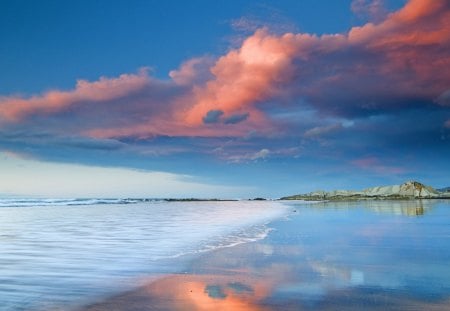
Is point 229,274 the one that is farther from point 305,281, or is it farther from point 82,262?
point 82,262

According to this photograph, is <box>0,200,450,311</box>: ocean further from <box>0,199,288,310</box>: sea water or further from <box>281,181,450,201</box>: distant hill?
<box>281,181,450,201</box>: distant hill

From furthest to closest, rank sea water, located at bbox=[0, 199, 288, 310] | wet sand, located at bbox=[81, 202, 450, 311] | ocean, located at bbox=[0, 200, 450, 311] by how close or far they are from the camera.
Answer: sea water, located at bbox=[0, 199, 288, 310], ocean, located at bbox=[0, 200, 450, 311], wet sand, located at bbox=[81, 202, 450, 311]

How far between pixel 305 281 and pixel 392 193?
13162 cm

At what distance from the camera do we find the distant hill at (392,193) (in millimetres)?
118156

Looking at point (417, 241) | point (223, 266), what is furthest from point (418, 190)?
point (223, 266)

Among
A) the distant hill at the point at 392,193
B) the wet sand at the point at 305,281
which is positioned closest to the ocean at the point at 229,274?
the wet sand at the point at 305,281

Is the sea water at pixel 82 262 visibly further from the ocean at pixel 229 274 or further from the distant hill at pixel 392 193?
the distant hill at pixel 392 193

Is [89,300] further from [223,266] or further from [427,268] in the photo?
[427,268]

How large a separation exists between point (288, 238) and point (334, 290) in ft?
33.9

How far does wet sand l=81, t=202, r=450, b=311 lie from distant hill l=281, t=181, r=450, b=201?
10888cm

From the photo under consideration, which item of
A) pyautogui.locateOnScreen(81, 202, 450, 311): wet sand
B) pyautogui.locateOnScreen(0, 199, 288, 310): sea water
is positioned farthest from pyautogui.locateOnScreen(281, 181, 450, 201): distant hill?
pyautogui.locateOnScreen(81, 202, 450, 311): wet sand

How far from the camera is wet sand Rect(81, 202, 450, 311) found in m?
7.90

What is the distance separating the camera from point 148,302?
806cm

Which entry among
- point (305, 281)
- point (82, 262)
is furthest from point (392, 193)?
point (305, 281)
